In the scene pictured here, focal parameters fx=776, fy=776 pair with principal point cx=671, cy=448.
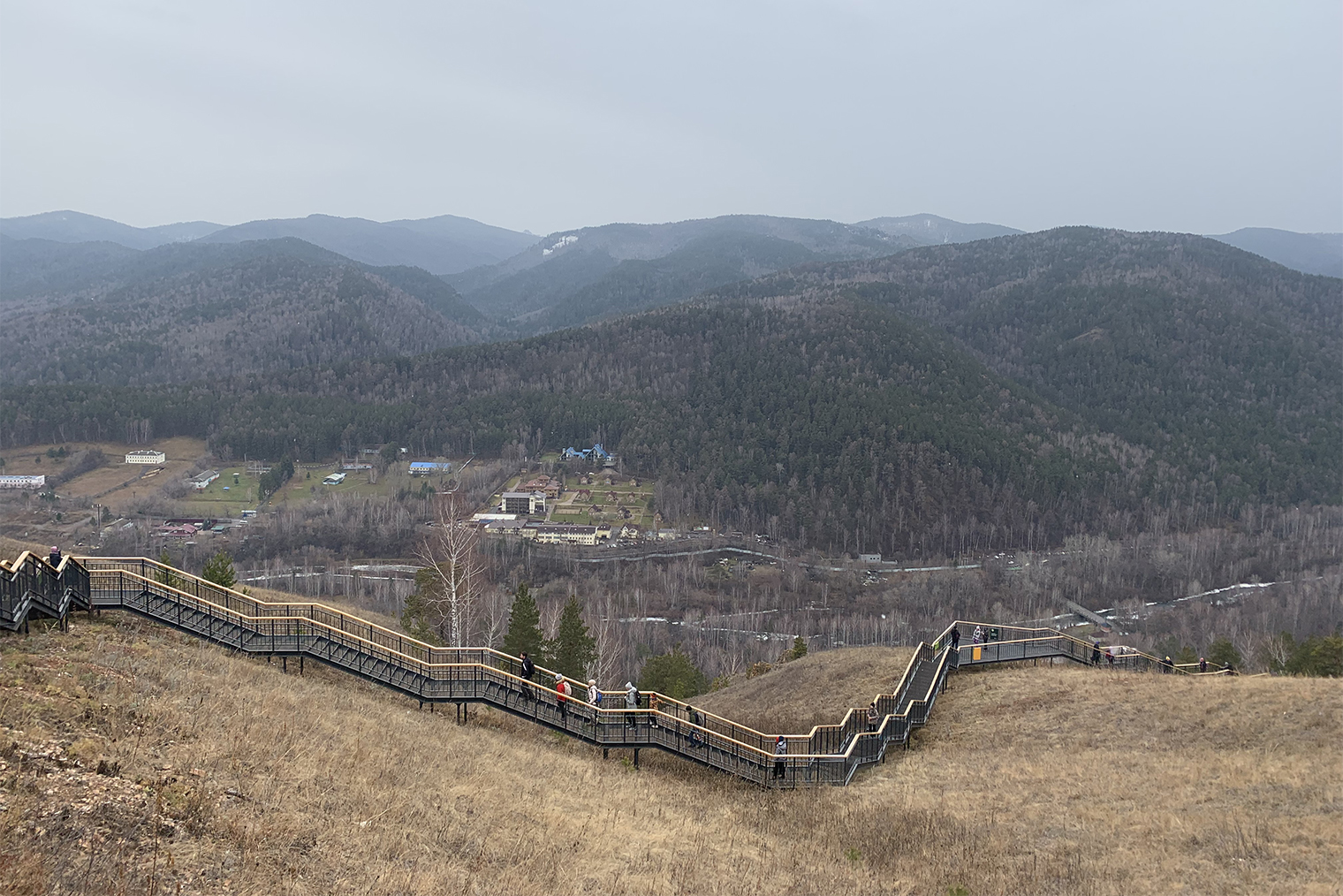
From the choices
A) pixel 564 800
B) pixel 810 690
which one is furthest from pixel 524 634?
pixel 564 800

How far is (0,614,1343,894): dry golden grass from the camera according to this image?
40.7 ft

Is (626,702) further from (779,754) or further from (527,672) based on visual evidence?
(779,754)

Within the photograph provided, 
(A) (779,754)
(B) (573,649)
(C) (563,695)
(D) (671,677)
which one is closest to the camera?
(A) (779,754)

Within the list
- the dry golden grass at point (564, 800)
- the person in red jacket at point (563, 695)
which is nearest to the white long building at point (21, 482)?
the dry golden grass at point (564, 800)

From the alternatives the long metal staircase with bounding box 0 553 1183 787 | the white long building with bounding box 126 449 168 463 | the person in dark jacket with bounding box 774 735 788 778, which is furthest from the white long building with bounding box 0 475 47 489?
the person in dark jacket with bounding box 774 735 788 778

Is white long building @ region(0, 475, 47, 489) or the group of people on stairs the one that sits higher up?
the group of people on stairs

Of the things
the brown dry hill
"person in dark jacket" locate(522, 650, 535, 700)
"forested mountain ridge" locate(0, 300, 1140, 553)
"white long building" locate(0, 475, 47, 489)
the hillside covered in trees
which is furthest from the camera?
the hillside covered in trees

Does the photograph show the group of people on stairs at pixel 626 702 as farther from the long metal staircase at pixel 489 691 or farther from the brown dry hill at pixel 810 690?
the brown dry hill at pixel 810 690

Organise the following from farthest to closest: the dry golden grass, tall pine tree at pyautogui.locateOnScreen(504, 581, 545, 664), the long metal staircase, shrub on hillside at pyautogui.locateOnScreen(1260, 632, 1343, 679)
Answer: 1. tall pine tree at pyautogui.locateOnScreen(504, 581, 545, 664)
2. shrub on hillside at pyautogui.locateOnScreen(1260, 632, 1343, 679)
3. the long metal staircase
4. the dry golden grass

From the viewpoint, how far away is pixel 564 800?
60.7ft

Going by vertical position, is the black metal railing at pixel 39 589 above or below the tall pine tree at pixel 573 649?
above

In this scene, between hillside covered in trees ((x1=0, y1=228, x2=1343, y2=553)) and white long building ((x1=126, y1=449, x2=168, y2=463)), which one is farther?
white long building ((x1=126, y1=449, x2=168, y2=463))

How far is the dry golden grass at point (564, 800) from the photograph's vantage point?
40.7ft

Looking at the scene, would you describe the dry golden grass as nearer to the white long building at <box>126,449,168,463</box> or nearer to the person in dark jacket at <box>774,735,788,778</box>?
the person in dark jacket at <box>774,735,788,778</box>
